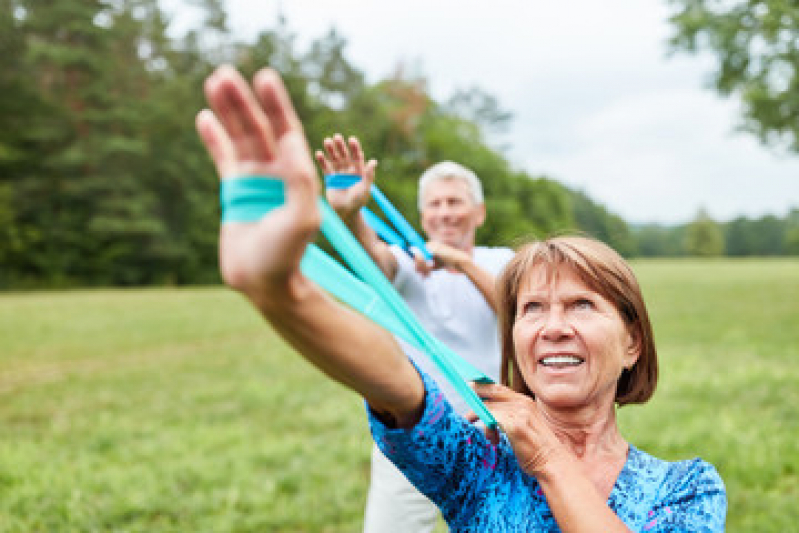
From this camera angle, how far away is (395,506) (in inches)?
109

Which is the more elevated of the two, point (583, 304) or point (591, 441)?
point (583, 304)

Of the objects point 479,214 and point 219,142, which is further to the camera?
point 479,214

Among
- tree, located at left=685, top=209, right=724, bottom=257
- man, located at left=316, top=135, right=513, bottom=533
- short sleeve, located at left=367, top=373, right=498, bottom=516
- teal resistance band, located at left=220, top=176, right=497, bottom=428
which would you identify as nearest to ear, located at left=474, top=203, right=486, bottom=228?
man, located at left=316, top=135, right=513, bottom=533

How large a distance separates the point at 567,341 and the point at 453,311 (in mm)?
1594

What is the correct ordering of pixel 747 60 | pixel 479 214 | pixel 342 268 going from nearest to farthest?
pixel 342 268 < pixel 479 214 < pixel 747 60

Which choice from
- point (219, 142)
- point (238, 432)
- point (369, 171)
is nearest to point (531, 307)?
point (369, 171)

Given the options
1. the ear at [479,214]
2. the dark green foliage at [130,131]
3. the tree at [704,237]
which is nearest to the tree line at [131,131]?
the dark green foliage at [130,131]

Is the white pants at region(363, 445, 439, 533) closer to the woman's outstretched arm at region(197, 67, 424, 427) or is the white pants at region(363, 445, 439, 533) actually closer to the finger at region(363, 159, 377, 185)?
the finger at region(363, 159, 377, 185)

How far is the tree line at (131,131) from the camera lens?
34781 mm

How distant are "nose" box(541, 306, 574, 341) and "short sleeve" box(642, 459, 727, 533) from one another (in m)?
0.37

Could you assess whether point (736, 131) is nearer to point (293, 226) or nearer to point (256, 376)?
point (256, 376)

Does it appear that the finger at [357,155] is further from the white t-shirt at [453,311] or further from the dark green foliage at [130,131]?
the dark green foliage at [130,131]

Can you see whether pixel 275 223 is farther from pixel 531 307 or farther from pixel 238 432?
pixel 238 432

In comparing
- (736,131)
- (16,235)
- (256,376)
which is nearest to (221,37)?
(16,235)
